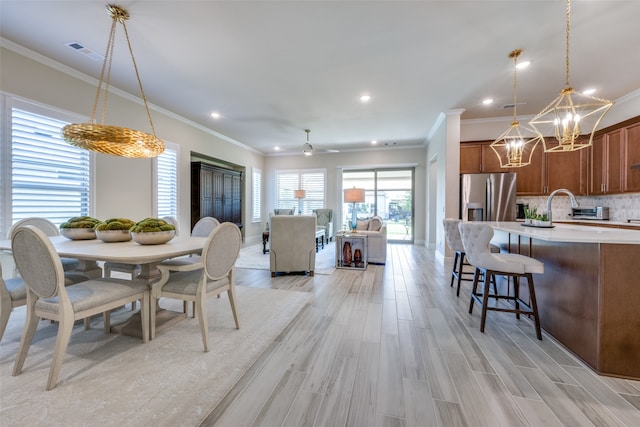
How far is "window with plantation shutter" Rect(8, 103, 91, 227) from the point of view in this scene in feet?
9.37

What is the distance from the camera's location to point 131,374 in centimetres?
167

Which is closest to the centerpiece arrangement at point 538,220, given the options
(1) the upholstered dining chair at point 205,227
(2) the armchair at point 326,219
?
(1) the upholstered dining chair at point 205,227

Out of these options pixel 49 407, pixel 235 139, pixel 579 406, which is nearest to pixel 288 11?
pixel 49 407

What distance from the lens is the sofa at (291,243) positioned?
404 cm

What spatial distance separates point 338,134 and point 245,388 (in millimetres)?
5668

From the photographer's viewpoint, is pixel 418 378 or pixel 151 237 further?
pixel 151 237

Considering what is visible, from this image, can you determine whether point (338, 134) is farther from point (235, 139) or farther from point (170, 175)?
point (170, 175)

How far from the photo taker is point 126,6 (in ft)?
7.37

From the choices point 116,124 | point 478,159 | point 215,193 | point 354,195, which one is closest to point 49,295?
point 116,124

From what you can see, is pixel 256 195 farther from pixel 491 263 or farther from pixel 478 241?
pixel 491 263

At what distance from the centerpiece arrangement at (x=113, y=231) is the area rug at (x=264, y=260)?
2402mm

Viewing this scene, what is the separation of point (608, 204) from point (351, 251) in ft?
15.4

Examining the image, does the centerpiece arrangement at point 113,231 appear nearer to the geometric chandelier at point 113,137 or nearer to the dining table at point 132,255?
the dining table at point 132,255

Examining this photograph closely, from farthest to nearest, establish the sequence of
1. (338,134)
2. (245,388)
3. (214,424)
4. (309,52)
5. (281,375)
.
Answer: (338,134) → (309,52) → (281,375) → (245,388) → (214,424)
